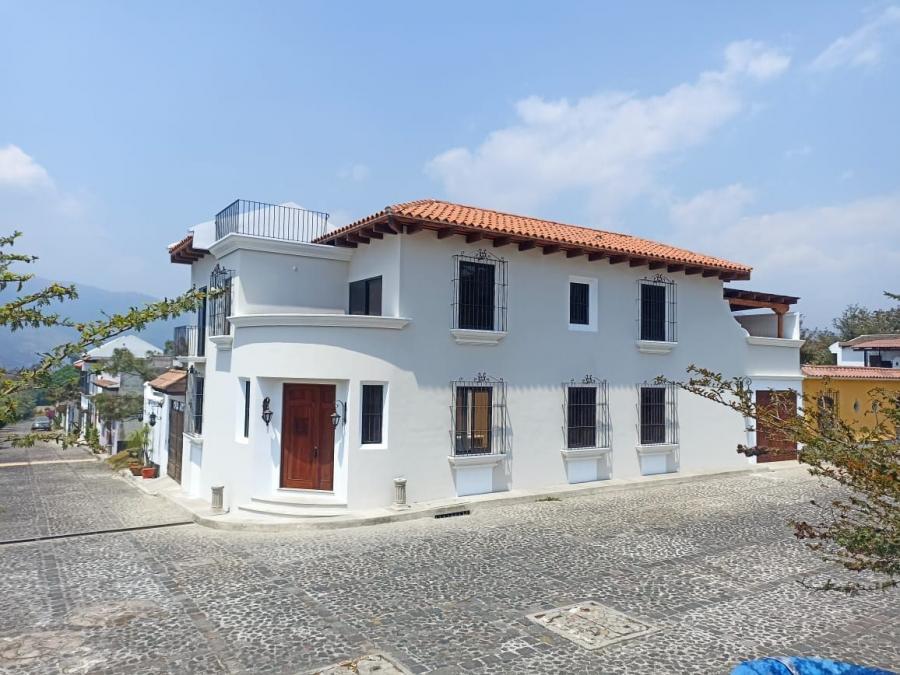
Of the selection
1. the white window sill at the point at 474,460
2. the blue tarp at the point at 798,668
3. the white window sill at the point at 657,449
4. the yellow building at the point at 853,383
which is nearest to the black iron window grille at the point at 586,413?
the white window sill at the point at 657,449

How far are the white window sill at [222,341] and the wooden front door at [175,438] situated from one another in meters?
4.12

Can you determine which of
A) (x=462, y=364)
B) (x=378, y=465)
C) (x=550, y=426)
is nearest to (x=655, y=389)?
(x=550, y=426)

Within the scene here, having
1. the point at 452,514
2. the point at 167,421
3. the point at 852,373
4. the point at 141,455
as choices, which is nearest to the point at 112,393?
the point at 141,455

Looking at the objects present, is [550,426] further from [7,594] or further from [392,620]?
[7,594]

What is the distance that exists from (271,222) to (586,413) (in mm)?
9991

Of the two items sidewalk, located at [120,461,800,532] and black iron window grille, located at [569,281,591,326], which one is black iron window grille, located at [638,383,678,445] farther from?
black iron window grille, located at [569,281,591,326]

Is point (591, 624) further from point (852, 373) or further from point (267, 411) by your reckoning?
point (852, 373)

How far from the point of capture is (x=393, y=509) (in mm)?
12641

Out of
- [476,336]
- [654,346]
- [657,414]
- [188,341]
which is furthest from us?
[188,341]

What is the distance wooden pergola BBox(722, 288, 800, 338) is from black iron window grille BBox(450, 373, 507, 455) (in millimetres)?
9748

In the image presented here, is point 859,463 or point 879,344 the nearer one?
point 859,463

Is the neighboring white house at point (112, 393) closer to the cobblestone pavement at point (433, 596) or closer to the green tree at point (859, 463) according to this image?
the cobblestone pavement at point (433, 596)

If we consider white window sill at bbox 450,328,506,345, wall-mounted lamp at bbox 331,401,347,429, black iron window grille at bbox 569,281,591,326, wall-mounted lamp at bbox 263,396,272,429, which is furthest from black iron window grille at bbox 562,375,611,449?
wall-mounted lamp at bbox 263,396,272,429

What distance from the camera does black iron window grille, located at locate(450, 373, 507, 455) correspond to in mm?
14078
